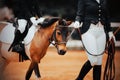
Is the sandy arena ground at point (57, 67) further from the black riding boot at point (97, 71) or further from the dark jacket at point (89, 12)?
the dark jacket at point (89, 12)

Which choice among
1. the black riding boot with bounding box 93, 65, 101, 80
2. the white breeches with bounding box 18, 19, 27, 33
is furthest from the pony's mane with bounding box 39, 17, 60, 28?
the black riding boot with bounding box 93, 65, 101, 80

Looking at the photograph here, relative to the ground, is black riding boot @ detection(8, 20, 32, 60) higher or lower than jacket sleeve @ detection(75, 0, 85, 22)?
lower

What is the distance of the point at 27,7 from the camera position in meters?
4.36

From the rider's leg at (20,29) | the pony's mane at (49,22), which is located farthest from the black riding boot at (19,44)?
the pony's mane at (49,22)

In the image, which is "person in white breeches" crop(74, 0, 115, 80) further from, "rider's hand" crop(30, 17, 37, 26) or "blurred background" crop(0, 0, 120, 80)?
"rider's hand" crop(30, 17, 37, 26)

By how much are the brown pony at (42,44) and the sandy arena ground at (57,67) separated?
30 millimetres

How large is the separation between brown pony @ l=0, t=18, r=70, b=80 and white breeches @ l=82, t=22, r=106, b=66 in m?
0.14

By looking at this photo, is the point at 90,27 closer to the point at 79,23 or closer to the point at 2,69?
the point at 79,23

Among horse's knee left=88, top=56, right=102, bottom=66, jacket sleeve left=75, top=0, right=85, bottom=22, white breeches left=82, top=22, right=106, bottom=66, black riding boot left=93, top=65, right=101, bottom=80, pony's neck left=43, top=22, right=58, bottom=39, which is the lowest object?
black riding boot left=93, top=65, right=101, bottom=80

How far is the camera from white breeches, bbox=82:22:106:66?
4363 millimetres

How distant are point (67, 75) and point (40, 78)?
16 cm

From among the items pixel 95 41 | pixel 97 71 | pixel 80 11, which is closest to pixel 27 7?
pixel 80 11

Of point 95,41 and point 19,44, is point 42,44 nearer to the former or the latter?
point 19,44

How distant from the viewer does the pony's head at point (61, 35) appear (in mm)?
4320
